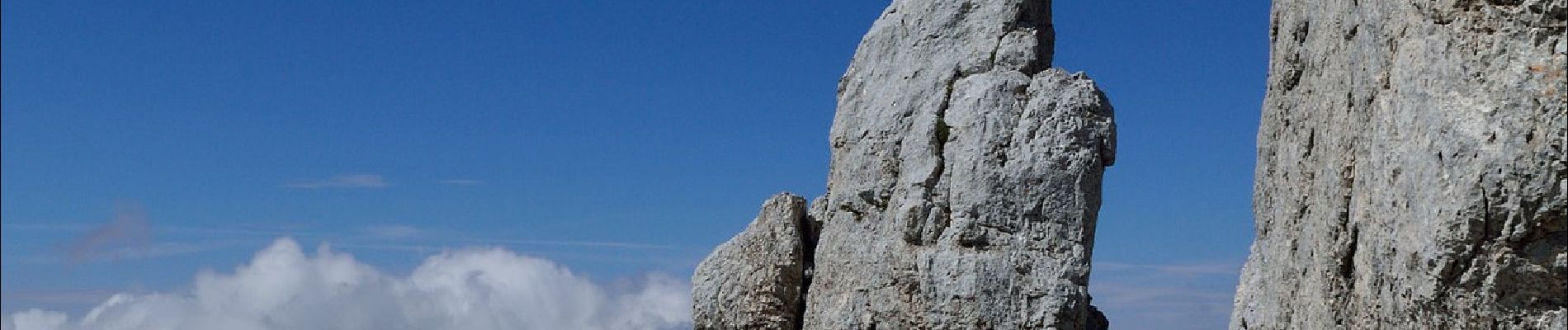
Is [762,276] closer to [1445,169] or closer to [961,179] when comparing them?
[961,179]

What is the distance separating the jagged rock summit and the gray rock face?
7399mm

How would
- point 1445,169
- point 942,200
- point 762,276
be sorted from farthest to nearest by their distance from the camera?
point 762,276 → point 942,200 → point 1445,169

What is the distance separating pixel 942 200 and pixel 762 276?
341cm

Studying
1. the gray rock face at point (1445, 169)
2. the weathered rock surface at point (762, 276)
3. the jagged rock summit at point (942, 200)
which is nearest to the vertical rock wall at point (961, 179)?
the jagged rock summit at point (942, 200)

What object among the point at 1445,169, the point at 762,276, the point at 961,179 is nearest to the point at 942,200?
the point at 961,179

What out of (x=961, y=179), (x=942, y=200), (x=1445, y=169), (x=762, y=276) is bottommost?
(x=1445, y=169)

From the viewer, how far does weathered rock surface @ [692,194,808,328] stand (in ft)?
69.8

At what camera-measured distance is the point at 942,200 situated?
19000mm

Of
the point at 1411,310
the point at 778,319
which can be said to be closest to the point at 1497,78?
the point at 1411,310

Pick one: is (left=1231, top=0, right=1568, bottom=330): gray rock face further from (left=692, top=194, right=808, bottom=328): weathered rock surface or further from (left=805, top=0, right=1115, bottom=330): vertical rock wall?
(left=692, top=194, right=808, bottom=328): weathered rock surface

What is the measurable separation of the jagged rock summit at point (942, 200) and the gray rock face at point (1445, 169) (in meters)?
7.40

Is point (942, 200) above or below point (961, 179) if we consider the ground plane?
below

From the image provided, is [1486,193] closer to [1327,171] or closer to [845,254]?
[1327,171]

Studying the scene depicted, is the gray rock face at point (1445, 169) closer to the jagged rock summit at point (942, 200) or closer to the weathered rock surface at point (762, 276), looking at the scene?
the jagged rock summit at point (942, 200)
